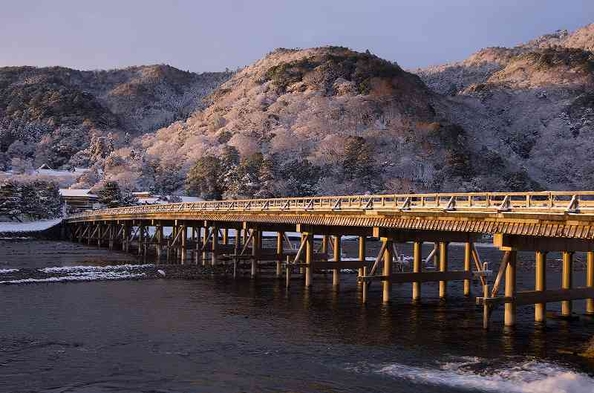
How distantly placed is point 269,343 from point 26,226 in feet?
261

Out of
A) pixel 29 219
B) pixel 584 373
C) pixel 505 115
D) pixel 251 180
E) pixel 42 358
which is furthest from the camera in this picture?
pixel 505 115

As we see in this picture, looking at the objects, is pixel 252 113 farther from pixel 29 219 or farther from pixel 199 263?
pixel 199 263

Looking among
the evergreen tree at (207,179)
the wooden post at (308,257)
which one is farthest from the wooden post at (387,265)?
the evergreen tree at (207,179)

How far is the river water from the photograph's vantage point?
723 inches

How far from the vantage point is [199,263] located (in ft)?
178

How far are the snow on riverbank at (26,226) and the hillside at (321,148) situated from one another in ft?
117

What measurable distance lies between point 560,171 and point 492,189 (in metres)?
27.5

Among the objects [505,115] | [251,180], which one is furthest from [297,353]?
[505,115]

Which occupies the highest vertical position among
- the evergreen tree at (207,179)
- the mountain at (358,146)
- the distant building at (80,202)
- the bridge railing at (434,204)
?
the mountain at (358,146)

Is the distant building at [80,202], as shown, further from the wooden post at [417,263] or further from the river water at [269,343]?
the wooden post at [417,263]

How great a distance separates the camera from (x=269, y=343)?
2342 cm

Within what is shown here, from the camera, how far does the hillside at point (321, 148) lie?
429ft

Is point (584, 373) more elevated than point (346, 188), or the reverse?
point (346, 188)

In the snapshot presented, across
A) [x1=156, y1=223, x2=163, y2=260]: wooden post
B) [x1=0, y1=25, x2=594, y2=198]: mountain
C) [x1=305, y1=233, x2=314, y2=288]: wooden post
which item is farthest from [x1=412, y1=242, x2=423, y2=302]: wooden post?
[x1=0, y1=25, x2=594, y2=198]: mountain
